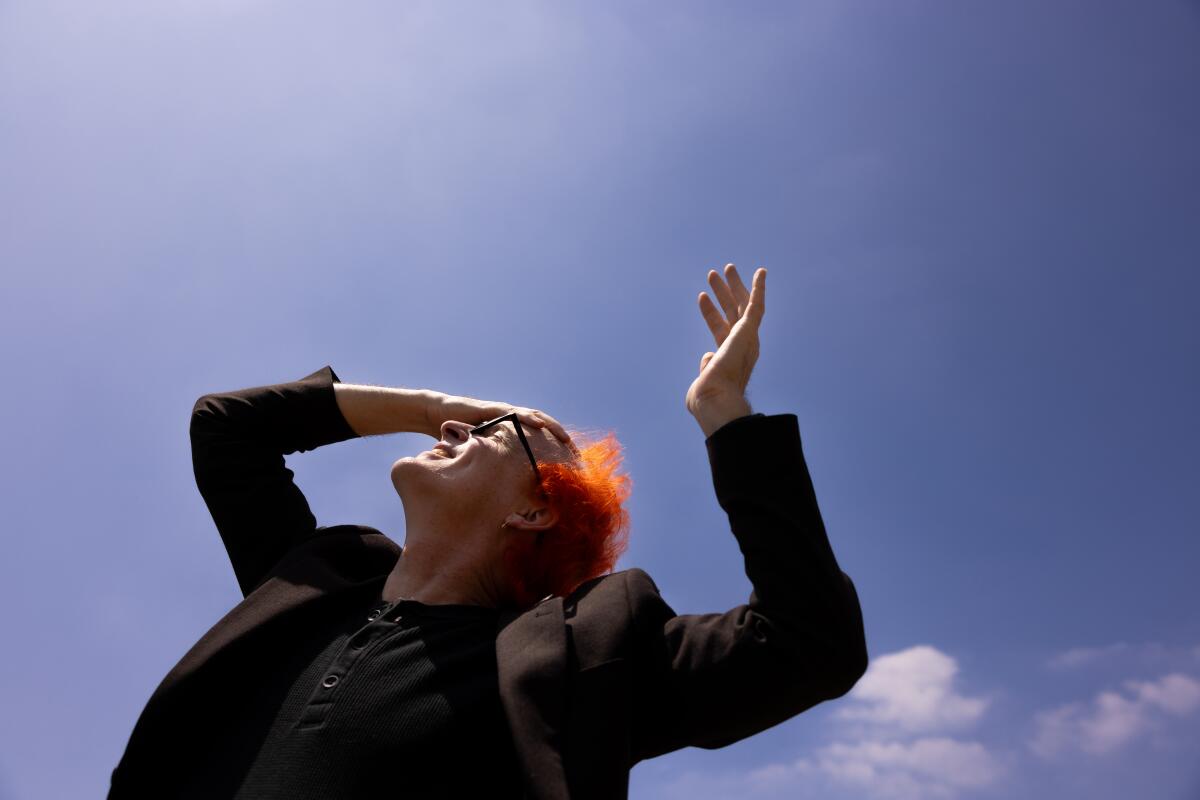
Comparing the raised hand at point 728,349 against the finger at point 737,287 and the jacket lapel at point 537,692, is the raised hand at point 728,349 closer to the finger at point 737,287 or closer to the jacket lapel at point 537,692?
the finger at point 737,287

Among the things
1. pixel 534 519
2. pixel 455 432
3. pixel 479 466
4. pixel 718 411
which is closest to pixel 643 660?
pixel 718 411

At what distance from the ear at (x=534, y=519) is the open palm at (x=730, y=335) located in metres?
1.11

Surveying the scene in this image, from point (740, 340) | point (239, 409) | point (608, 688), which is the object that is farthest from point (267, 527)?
point (740, 340)

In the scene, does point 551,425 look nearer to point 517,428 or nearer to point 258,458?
point 517,428

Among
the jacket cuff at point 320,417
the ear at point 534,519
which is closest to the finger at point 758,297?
the ear at point 534,519

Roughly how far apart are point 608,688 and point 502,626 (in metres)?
0.70

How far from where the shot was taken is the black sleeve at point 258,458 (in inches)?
160

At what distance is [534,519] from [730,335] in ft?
4.35

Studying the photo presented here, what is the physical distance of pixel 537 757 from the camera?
2.51 meters

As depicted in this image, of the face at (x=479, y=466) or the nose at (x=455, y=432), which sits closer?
the face at (x=479, y=466)

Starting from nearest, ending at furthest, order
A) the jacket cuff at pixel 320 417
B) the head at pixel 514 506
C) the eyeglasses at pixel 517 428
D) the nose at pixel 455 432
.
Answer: the head at pixel 514 506
the eyeglasses at pixel 517 428
the nose at pixel 455 432
the jacket cuff at pixel 320 417

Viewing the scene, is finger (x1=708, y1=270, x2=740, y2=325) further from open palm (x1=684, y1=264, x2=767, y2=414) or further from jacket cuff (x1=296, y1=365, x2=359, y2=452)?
jacket cuff (x1=296, y1=365, x2=359, y2=452)

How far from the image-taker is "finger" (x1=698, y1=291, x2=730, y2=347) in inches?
141

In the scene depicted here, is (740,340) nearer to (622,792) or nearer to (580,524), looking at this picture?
(580,524)
